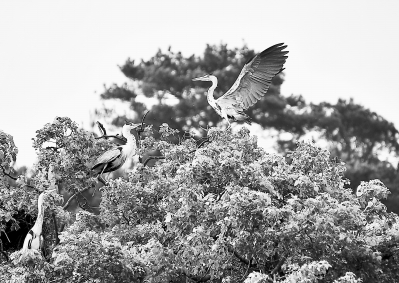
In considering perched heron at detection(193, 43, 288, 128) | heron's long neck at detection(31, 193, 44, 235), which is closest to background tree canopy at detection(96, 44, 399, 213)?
perched heron at detection(193, 43, 288, 128)

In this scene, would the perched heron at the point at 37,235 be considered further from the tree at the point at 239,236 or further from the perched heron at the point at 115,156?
the perched heron at the point at 115,156

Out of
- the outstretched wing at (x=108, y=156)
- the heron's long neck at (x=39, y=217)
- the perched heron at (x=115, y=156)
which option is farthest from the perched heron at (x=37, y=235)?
the outstretched wing at (x=108, y=156)

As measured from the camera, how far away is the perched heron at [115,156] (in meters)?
12.7

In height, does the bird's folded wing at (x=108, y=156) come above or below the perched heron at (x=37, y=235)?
above

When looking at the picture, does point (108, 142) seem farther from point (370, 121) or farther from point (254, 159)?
point (370, 121)

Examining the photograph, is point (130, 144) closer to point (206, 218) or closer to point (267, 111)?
point (206, 218)

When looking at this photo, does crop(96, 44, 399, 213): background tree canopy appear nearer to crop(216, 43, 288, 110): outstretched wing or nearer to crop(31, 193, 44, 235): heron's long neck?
crop(216, 43, 288, 110): outstretched wing

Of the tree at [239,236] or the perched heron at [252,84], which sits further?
the perched heron at [252,84]

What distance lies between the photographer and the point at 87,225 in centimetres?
1090

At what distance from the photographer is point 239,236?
903cm

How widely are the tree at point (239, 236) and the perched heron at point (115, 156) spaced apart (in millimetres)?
1869

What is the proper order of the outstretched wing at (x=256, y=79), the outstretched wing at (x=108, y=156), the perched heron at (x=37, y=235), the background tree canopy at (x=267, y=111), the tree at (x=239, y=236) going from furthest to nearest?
1. the background tree canopy at (x=267, y=111)
2. the outstretched wing at (x=256, y=79)
3. the outstretched wing at (x=108, y=156)
4. the perched heron at (x=37, y=235)
5. the tree at (x=239, y=236)

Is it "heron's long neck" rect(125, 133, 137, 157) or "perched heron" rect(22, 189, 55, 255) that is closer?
"perched heron" rect(22, 189, 55, 255)

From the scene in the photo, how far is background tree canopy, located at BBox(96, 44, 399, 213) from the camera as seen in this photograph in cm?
2986
